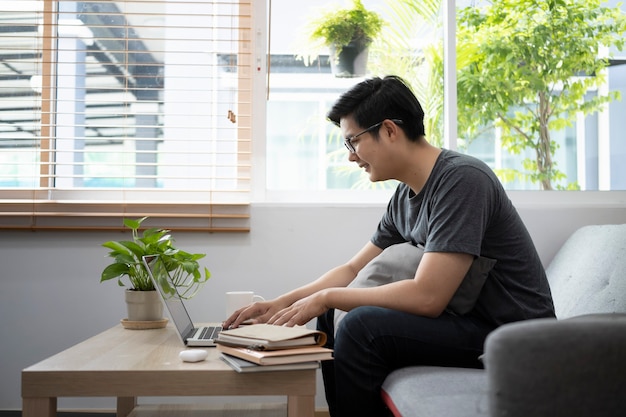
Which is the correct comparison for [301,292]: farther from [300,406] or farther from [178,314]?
[300,406]

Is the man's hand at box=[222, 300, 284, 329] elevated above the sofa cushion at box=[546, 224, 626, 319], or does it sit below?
below

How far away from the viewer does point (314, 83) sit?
2885 millimetres

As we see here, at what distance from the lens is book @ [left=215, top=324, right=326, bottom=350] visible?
140 cm

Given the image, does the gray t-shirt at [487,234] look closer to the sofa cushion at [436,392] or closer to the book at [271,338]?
the sofa cushion at [436,392]

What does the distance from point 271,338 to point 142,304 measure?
832 mm

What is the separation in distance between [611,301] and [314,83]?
149 centimetres

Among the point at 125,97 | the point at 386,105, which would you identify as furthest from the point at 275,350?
the point at 125,97

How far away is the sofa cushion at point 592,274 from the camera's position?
2.04m

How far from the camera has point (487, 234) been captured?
1.74 metres

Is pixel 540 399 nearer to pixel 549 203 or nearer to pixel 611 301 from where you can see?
pixel 611 301

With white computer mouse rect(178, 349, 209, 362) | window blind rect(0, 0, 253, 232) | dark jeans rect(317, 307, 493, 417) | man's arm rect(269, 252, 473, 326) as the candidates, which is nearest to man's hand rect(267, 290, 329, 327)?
man's arm rect(269, 252, 473, 326)

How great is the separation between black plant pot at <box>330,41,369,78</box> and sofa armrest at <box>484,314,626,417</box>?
6.83ft

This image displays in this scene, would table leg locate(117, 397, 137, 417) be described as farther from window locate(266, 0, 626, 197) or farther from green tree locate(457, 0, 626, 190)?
green tree locate(457, 0, 626, 190)

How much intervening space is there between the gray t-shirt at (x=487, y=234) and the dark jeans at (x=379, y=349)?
0.15 m
